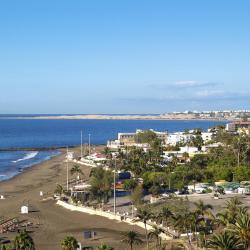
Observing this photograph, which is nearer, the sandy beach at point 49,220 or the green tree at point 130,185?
the sandy beach at point 49,220

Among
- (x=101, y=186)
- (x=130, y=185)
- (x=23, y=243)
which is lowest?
(x=130, y=185)

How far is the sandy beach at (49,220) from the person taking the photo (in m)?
40.8

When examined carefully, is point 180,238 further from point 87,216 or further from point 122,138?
point 122,138

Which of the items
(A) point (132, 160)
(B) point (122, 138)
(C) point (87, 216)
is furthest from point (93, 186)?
(B) point (122, 138)

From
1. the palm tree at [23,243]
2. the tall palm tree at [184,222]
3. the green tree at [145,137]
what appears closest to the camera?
the palm tree at [23,243]

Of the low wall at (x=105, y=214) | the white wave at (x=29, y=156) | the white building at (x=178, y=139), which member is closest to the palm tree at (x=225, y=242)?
the low wall at (x=105, y=214)

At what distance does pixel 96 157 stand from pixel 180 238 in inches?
2586

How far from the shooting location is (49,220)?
48.2m

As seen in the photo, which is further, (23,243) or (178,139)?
(178,139)

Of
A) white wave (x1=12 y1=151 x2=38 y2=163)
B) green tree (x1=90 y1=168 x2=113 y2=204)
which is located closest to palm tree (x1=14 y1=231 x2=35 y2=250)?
green tree (x1=90 y1=168 x2=113 y2=204)

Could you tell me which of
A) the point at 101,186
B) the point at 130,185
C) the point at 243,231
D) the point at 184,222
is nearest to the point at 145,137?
the point at 130,185

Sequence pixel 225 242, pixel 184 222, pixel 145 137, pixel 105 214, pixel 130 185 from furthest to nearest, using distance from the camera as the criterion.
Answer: pixel 145 137, pixel 130 185, pixel 105 214, pixel 184 222, pixel 225 242

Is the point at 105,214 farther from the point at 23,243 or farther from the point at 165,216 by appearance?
the point at 23,243

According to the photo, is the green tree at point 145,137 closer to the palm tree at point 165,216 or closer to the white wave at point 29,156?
the white wave at point 29,156
